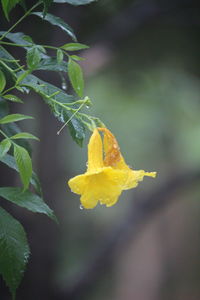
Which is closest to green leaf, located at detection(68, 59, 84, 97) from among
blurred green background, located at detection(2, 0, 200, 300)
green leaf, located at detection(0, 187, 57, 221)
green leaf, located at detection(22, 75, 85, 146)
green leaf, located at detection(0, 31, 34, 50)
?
green leaf, located at detection(22, 75, 85, 146)

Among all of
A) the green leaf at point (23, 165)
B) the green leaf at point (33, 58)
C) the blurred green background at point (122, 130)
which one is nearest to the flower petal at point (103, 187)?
the green leaf at point (23, 165)

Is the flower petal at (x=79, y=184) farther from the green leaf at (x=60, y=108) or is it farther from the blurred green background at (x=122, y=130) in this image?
the blurred green background at (x=122, y=130)

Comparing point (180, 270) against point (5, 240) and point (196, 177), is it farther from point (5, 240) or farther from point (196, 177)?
point (5, 240)

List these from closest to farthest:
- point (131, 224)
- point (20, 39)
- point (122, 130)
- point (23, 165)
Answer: point (23, 165) < point (20, 39) < point (131, 224) < point (122, 130)

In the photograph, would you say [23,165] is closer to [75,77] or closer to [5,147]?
[5,147]

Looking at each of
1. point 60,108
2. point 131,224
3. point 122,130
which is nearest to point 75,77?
point 60,108

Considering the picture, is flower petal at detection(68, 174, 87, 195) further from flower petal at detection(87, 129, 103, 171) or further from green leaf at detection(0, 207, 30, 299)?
green leaf at detection(0, 207, 30, 299)

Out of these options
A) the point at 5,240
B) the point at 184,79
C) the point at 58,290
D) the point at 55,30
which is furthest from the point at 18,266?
the point at 184,79
